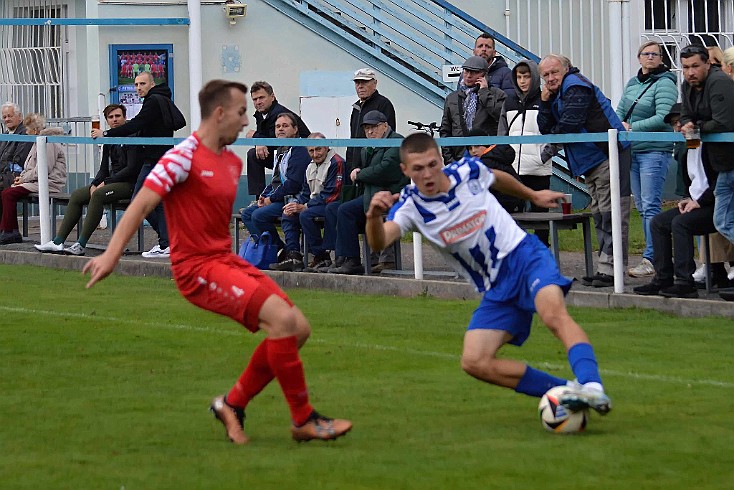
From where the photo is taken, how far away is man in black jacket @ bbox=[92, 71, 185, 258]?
686 inches

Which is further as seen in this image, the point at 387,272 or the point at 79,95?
the point at 79,95

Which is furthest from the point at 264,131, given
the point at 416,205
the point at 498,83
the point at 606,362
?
the point at 416,205

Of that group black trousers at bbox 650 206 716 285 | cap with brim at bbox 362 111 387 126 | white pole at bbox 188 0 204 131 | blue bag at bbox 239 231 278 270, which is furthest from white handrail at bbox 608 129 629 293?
white pole at bbox 188 0 204 131

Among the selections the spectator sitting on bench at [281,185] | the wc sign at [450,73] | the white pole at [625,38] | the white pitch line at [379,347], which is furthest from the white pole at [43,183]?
the white pole at [625,38]

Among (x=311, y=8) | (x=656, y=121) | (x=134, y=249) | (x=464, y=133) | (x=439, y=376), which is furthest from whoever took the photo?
(x=311, y=8)

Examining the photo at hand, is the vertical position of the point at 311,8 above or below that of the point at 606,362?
above

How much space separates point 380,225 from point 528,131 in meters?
6.95

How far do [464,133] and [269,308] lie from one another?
764 centimetres

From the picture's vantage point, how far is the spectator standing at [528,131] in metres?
14.6

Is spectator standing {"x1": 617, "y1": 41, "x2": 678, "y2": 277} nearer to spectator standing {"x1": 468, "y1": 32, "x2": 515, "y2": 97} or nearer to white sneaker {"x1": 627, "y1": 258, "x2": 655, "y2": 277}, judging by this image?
white sneaker {"x1": 627, "y1": 258, "x2": 655, "y2": 277}

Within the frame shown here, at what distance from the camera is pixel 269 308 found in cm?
762

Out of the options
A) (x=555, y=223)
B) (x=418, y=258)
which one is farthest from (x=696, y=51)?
(x=418, y=258)

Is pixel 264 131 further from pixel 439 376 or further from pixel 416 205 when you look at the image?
pixel 416 205

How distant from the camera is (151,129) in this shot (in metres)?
17.5
